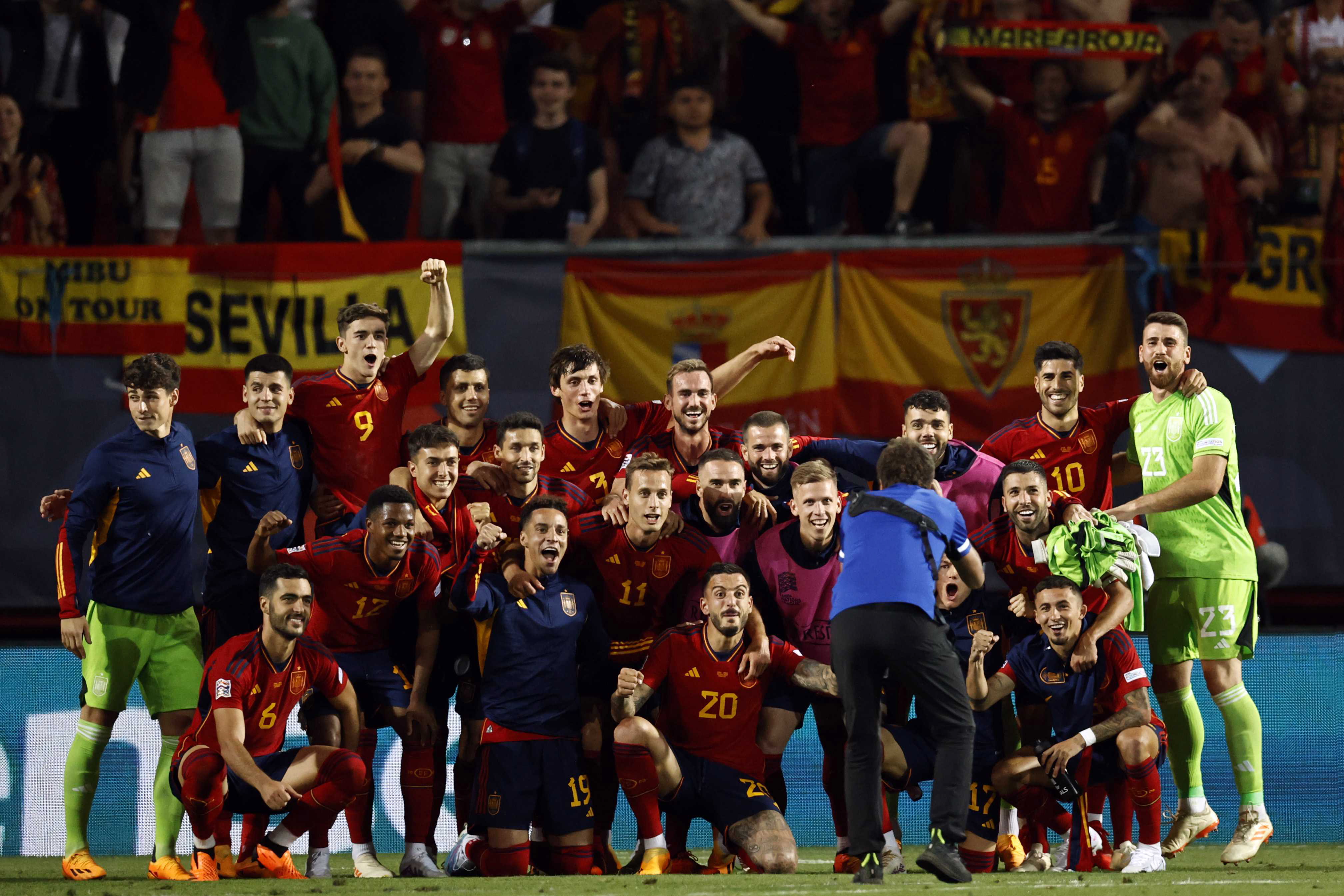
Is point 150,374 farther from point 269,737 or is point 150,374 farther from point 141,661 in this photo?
point 269,737

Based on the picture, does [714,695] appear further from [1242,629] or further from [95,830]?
[95,830]

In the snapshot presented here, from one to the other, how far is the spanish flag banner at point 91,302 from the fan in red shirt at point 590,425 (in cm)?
407

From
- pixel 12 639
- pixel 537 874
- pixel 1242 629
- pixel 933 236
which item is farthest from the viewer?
pixel 933 236

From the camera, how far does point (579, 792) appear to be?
6.97 metres

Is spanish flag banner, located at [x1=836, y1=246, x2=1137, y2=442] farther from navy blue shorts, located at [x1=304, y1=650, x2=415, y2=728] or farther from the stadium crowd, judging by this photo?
navy blue shorts, located at [x1=304, y1=650, x2=415, y2=728]

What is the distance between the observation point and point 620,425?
755 cm

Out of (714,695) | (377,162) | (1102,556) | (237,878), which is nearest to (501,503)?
(714,695)

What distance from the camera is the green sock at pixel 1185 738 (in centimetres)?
725

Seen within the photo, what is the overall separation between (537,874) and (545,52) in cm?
673

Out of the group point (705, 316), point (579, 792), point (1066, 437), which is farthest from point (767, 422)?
point (705, 316)

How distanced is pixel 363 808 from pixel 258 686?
0.86 metres

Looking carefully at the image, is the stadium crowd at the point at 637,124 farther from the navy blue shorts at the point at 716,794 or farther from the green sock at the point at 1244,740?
the navy blue shorts at the point at 716,794

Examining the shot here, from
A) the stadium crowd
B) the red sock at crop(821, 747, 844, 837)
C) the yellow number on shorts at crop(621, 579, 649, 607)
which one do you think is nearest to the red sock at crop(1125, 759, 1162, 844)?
the red sock at crop(821, 747, 844, 837)

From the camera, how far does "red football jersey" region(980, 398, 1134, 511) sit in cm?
758
